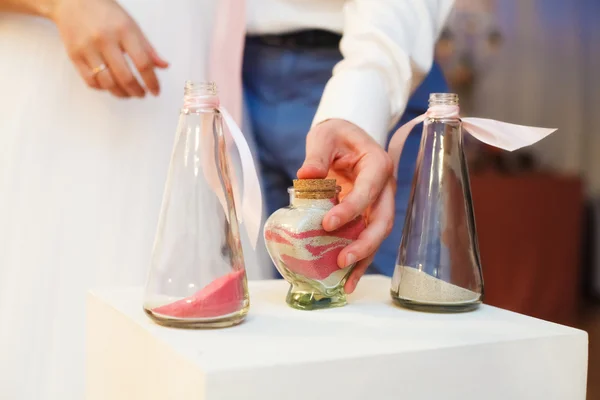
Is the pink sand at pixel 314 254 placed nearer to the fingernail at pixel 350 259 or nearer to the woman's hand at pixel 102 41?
the fingernail at pixel 350 259

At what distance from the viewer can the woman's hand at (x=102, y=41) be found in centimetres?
74

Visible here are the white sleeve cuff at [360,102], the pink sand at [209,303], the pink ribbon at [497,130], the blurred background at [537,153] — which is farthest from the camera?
the blurred background at [537,153]

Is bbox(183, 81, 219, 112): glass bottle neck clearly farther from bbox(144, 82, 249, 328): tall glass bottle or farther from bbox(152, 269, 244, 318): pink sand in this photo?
bbox(152, 269, 244, 318): pink sand

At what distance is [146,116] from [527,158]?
262 cm

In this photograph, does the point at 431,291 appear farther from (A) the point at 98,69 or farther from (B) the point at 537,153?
(B) the point at 537,153

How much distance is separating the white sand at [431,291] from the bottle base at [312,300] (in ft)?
0.17

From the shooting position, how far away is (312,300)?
1.85ft

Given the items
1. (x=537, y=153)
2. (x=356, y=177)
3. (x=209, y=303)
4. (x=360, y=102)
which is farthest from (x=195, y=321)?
(x=537, y=153)

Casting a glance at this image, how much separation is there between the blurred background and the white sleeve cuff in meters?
1.96

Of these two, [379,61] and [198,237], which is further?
[379,61]

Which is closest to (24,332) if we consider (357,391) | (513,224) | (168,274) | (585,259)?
(168,274)

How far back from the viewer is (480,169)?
9.91 ft

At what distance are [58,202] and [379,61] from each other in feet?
1.30

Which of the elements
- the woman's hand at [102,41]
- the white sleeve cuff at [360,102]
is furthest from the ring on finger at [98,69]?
the white sleeve cuff at [360,102]
